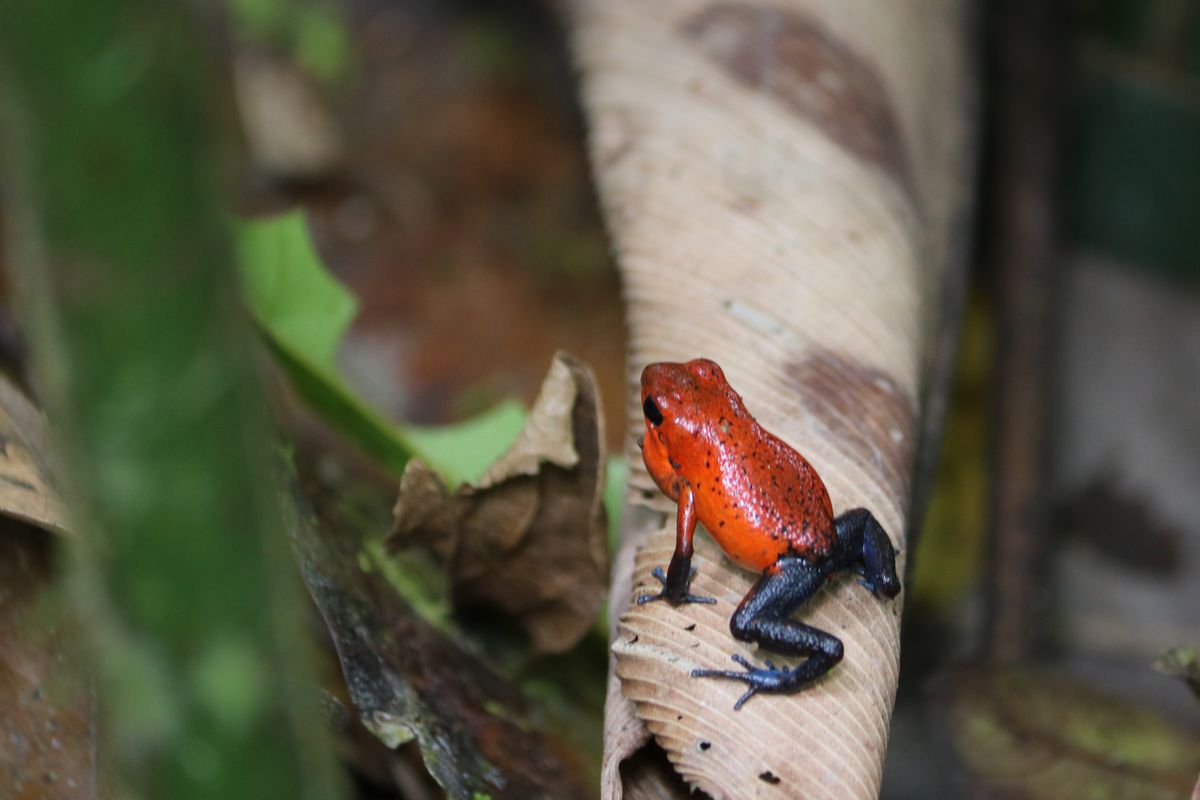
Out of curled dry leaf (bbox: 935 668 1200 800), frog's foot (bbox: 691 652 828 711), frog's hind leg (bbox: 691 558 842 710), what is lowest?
curled dry leaf (bbox: 935 668 1200 800)

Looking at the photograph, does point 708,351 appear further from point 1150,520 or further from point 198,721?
point 1150,520

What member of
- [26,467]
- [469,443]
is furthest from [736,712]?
[26,467]

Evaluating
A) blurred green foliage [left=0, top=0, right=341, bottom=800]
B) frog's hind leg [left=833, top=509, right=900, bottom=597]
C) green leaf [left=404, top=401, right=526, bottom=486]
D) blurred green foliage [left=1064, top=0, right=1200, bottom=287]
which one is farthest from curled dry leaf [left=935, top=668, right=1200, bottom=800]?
blurred green foliage [left=1064, top=0, right=1200, bottom=287]

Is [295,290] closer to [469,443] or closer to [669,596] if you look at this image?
[469,443]

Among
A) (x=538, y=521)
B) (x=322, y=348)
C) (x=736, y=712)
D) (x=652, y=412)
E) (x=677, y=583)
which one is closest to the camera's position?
(x=736, y=712)

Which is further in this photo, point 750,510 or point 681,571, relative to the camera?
point 750,510

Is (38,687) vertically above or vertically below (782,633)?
below

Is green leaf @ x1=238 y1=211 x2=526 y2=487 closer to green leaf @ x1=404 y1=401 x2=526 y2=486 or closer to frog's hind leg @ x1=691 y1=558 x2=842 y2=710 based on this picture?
green leaf @ x1=404 y1=401 x2=526 y2=486
